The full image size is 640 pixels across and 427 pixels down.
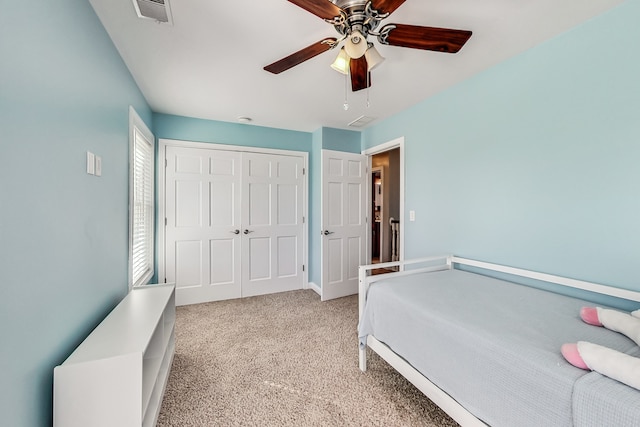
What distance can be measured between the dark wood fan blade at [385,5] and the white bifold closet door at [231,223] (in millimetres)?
2669

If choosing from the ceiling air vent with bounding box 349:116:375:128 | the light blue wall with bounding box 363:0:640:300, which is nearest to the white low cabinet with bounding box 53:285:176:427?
the light blue wall with bounding box 363:0:640:300

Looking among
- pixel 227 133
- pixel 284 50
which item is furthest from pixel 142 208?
pixel 284 50

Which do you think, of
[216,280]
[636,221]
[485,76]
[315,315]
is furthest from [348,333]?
[485,76]

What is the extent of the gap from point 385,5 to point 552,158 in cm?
154

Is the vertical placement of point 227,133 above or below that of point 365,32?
above

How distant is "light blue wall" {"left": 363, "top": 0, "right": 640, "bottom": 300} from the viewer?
1435 mm

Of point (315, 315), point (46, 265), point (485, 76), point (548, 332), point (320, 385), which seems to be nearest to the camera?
point (46, 265)

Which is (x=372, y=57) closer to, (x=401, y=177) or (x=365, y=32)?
(x=365, y=32)

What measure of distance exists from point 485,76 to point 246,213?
120 inches

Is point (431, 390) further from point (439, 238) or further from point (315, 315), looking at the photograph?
point (315, 315)

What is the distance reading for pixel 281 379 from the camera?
1839 millimetres

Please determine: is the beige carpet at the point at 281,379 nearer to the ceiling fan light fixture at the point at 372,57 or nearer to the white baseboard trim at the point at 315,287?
the white baseboard trim at the point at 315,287

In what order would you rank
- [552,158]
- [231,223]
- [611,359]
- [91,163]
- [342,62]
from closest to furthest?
1. [611,359]
2. [91,163]
3. [342,62]
4. [552,158]
5. [231,223]

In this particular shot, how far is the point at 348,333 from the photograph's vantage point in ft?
8.21
